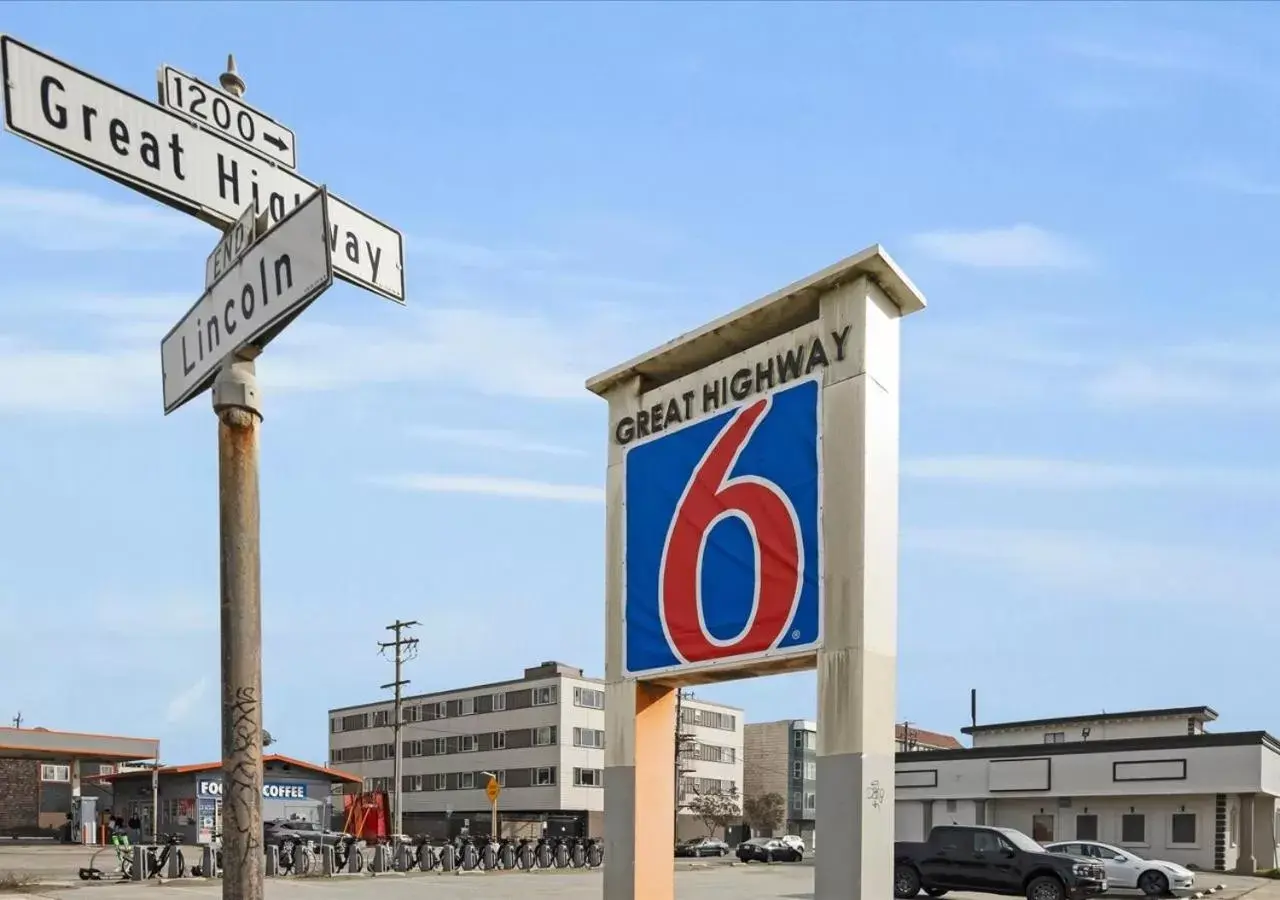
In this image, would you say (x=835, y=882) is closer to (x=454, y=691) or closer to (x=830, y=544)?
(x=830, y=544)

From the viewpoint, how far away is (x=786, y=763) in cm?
10519

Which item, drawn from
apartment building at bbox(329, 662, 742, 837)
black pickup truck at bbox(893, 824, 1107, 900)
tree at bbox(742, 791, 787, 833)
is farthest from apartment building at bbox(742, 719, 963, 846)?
black pickup truck at bbox(893, 824, 1107, 900)

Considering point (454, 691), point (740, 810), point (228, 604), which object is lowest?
point (740, 810)

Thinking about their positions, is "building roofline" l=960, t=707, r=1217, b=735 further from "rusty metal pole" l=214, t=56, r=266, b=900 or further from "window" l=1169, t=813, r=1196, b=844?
"rusty metal pole" l=214, t=56, r=266, b=900

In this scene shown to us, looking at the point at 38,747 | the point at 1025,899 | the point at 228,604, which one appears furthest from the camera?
the point at 38,747

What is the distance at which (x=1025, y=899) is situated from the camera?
28.7 meters

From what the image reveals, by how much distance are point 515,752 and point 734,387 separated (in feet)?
262

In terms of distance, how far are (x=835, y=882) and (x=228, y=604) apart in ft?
19.1

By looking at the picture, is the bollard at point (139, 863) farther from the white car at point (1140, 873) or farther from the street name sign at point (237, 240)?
the street name sign at point (237, 240)

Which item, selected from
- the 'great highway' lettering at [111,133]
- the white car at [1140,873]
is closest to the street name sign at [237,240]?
the 'great highway' lettering at [111,133]

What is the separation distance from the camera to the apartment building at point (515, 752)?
84.2m

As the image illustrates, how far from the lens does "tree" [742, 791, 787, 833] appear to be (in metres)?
101

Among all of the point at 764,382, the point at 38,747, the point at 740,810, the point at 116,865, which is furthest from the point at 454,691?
the point at 764,382

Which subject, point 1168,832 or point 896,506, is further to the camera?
point 1168,832
